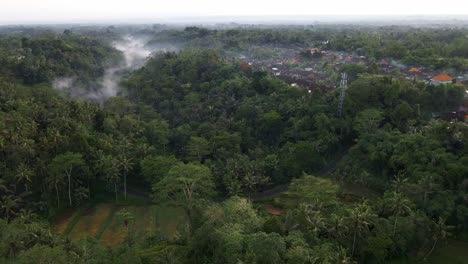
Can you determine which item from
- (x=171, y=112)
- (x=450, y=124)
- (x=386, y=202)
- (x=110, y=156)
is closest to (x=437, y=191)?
(x=386, y=202)

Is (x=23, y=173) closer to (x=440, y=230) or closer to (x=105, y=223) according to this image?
(x=105, y=223)

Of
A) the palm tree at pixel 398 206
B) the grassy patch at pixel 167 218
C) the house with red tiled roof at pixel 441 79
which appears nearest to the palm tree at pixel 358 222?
the palm tree at pixel 398 206

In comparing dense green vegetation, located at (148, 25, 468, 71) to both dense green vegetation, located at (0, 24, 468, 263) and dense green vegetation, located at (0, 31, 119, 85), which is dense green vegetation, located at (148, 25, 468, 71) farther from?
dense green vegetation, located at (0, 31, 119, 85)

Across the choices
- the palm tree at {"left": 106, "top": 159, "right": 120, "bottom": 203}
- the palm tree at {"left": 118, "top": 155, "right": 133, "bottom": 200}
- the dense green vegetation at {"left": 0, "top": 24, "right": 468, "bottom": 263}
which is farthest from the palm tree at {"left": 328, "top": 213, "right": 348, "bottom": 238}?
the palm tree at {"left": 106, "top": 159, "right": 120, "bottom": 203}

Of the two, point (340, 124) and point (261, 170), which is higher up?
point (340, 124)

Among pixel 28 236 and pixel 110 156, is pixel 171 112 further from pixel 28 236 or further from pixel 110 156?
pixel 28 236

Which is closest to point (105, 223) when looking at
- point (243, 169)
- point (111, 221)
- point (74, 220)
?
point (111, 221)
